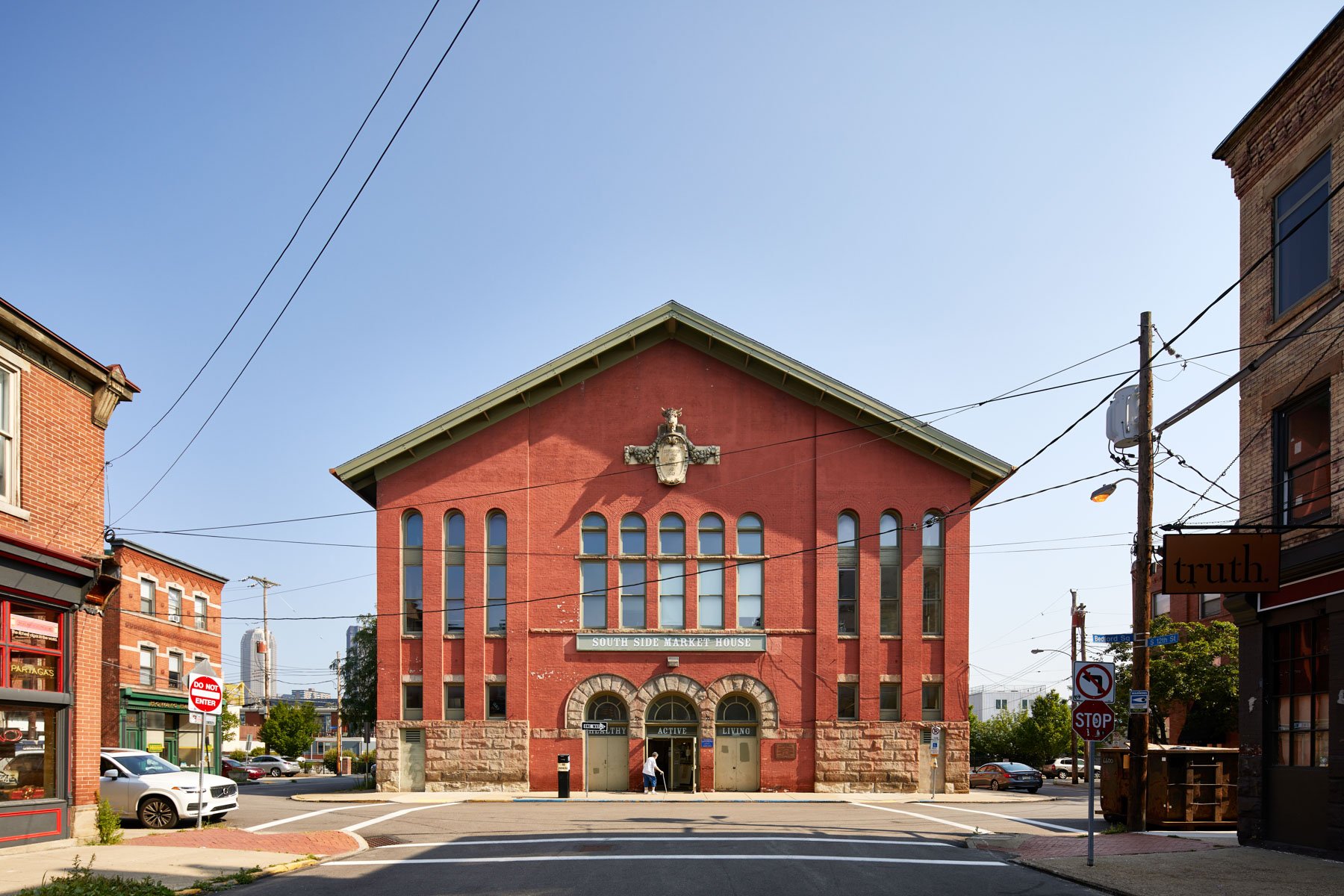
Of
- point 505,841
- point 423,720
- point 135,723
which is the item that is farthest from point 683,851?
A: point 135,723

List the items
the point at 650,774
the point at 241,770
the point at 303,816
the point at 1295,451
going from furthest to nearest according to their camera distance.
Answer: the point at 241,770
the point at 650,774
the point at 303,816
the point at 1295,451

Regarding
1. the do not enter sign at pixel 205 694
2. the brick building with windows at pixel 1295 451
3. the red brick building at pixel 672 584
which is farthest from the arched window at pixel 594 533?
the brick building with windows at pixel 1295 451

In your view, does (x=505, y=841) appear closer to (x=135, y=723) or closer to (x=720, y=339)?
(x=720, y=339)

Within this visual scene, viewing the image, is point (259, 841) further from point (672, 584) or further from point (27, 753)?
point (672, 584)

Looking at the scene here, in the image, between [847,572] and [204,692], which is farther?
[847,572]

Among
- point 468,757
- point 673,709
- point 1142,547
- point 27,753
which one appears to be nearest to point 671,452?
point 673,709

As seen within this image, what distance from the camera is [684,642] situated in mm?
36969

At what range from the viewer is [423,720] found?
36.6 m

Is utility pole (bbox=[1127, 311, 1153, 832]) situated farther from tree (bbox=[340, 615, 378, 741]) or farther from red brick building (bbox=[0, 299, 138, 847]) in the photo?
tree (bbox=[340, 615, 378, 741])

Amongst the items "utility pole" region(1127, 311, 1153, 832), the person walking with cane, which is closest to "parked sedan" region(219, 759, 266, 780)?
the person walking with cane

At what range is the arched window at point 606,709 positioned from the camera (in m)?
37.0

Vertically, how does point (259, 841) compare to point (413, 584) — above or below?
below

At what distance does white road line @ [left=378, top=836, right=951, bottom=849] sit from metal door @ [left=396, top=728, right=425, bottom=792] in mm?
16809

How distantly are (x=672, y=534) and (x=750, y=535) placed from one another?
8.11 ft
